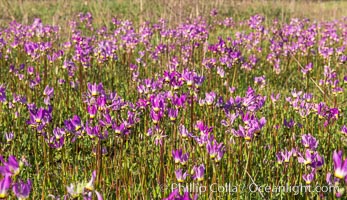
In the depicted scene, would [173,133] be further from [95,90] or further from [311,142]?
[311,142]

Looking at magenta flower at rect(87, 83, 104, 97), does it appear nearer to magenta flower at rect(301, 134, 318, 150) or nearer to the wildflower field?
the wildflower field

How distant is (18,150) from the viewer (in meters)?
3.05

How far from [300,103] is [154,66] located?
280 centimetres

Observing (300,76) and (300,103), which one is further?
(300,76)

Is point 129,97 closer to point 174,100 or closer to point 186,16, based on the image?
point 174,100

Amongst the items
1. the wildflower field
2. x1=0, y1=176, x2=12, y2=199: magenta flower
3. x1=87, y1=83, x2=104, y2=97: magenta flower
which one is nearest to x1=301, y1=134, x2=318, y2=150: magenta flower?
the wildflower field

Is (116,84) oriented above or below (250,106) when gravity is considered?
below

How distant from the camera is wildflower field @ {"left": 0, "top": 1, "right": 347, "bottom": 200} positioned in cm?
215

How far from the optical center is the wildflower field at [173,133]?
2.15m

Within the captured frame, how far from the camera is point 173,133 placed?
2984 millimetres

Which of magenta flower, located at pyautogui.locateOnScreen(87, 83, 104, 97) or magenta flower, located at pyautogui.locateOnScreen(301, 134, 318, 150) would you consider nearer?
magenta flower, located at pyautogui.locateOnScreen(301, 134, 318, 150)

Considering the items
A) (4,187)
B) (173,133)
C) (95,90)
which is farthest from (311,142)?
(4,187)

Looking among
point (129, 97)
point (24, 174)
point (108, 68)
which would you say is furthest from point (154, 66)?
point (24, 174)

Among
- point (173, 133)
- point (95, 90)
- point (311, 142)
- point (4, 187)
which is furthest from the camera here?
point (173, 133)
